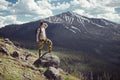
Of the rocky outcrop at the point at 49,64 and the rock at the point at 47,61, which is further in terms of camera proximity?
the rock at the point at 47,61

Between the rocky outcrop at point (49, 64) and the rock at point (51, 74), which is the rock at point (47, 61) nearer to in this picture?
the rocky outcrop at point (49, 64)

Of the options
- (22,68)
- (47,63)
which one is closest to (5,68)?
(22,68)

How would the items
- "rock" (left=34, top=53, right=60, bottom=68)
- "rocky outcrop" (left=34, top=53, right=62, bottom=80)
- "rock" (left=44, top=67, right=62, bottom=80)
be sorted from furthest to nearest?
"rock" (left=34, top=53, right=60, bottom=68) < "rocky outcrop" (left=34, top=53, right=62, bottom=80) < "rock" (left=44, top=67, right=62, bottom=80)

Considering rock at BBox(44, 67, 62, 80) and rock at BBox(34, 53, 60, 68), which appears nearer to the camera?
rock at BBox(44, 67, 62, 80)

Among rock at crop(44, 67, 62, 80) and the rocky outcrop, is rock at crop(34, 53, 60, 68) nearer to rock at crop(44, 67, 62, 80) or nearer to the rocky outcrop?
the rocky outcrop

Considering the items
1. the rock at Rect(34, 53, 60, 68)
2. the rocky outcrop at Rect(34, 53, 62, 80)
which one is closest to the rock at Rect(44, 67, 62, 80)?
the rocky outcrop at Rect(34, 53, 62, 80)

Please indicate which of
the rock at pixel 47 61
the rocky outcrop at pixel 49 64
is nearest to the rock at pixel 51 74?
the rocky outcrop at pixel 49 64

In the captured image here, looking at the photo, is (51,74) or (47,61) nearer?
(51,74)

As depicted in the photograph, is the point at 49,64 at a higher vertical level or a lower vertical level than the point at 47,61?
lower

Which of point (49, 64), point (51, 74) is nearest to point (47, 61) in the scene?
point (49, 64)

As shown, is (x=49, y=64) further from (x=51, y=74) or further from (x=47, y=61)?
(x=51, y=74)

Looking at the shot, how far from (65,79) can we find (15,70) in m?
7.70

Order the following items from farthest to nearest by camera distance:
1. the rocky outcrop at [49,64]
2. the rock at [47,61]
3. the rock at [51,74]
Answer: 1. the rock at [47,61]
2. the rocky outcrop at [49,64]
3. the rock at [51,74]

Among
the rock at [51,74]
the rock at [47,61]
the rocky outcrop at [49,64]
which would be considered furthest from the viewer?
the rock at [47,61]
